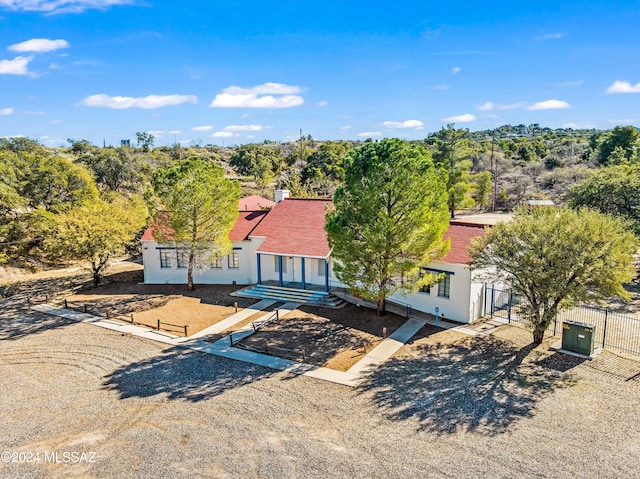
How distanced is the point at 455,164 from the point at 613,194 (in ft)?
68.1

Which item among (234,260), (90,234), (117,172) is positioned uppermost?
(117,172)

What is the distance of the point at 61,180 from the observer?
3859 cm

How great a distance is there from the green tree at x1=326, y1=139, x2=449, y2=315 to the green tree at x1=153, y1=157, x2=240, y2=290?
8.91 metres

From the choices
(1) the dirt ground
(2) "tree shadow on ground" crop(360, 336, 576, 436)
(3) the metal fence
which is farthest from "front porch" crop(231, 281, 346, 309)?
(3) the metal fence

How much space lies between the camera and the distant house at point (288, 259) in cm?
2105

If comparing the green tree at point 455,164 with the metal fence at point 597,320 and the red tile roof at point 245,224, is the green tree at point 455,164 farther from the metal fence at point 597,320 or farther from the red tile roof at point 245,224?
the metal fence at point 597,320

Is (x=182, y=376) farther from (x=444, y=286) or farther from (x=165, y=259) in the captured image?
(x=165, y=259)

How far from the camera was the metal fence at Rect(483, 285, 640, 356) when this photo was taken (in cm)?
1750

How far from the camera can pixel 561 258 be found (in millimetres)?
15844

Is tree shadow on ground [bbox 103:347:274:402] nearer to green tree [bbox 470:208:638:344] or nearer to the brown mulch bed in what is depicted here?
the brown mulch bed

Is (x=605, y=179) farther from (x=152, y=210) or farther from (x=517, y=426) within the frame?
(x=152, y=210)

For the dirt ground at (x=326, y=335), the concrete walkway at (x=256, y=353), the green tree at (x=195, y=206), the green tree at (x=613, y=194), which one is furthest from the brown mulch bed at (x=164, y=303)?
the green tree at (x=613, y=194)

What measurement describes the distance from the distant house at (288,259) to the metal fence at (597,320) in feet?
4.31

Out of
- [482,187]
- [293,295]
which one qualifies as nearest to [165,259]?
[293,295]
